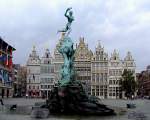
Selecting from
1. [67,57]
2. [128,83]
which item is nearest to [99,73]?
[128,83]

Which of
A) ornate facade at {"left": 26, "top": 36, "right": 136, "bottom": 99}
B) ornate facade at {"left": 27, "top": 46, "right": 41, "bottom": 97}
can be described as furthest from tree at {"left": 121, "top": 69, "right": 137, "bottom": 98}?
→ ornate facade at {"left": 27, "top": 46, "right": 41, "bottom": 97}

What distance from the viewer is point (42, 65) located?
5664 inches

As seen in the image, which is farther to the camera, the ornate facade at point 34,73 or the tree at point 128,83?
the ornate facade at point 34,73

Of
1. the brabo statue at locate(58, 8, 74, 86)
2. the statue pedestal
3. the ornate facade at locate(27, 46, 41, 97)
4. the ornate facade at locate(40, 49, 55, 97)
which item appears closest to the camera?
the statue pedestal

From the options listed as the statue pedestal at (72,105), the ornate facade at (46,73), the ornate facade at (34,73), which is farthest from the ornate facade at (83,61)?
the statue pedestal at (72,105)

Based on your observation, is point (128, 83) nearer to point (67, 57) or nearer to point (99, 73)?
point (99, 73)

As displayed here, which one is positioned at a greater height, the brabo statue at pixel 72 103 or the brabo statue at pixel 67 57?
the brabo statue at pixel 67 57

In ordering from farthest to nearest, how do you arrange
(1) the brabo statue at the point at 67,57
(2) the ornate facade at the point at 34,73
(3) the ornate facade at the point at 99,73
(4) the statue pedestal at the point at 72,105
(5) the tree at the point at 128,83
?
(2) the ornate facade at the point at 34,73
(3) the ornate facade at the point at 99,73
(5) the tree at the point at 128,83
(1) the brabo statue at the point at 67,57
(4) the statue pedestal at the point at 72,105

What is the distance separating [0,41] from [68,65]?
71393 mm

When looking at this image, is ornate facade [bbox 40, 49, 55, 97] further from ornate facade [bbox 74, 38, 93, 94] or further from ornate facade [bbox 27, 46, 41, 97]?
ornate facade [bbox 74, 38, 93, 94]

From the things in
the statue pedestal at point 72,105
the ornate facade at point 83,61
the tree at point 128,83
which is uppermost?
the ornate facade at point 83,61

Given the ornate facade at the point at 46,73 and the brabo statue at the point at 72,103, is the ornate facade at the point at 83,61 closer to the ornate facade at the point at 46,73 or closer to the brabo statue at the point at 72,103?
the ornate facade at the point at 46,73

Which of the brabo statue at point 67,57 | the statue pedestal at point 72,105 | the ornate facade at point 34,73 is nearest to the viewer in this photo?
the statue pedestal at point 72,105

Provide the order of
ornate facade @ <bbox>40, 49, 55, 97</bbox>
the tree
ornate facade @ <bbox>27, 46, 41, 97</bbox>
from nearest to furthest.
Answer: the tree, ornate facade @ <bbox>40, 49, 55, 97</bbox>, ornate facade @ <bbox>27, 46, 41, 97</bbox>
